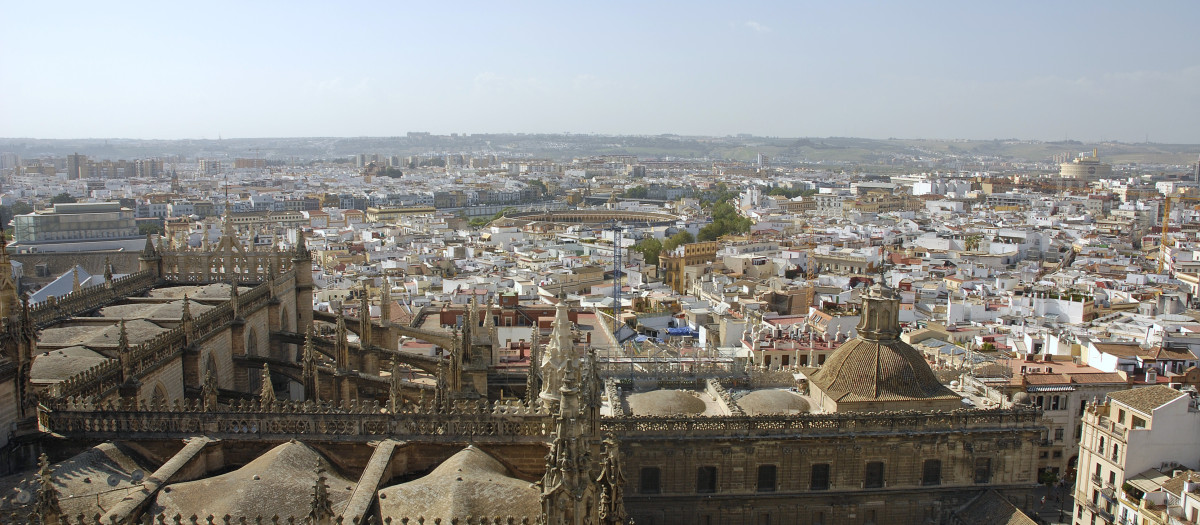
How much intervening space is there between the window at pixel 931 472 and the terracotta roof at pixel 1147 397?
22.9 feet

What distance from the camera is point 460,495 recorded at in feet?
39.8

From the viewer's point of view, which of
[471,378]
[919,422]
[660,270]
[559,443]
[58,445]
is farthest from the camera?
[660,270]

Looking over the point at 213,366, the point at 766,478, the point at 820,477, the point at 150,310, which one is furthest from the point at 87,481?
the point at 820,477

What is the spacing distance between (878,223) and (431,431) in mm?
111362

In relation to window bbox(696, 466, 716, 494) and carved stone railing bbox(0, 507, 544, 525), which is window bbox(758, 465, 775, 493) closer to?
window bbox(696, 466, 716, 494)

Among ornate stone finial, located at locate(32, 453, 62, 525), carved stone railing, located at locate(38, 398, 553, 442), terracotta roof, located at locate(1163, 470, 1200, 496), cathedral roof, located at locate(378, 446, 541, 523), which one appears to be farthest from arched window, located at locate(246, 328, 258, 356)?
terracotta roof, located at locate(1163, 470, 1200, 496)

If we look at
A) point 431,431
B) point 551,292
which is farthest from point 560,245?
point 431,431

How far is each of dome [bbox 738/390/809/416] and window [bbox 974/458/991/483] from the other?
14.8ft

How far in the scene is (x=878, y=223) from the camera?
118875 millimetres

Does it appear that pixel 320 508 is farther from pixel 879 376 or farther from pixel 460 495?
pixel 879 376

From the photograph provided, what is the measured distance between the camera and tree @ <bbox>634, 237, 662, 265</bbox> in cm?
8600

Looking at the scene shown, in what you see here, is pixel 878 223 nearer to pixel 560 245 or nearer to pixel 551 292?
pixel 560 245

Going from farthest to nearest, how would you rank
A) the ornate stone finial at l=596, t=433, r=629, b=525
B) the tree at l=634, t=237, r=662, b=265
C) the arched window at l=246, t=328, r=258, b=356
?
the tree at l=634, t=237, r=662, b=265 < the arched window at l=246, t=328, r=258, b=356 < the ornate stone finial at l=596, t=433, r=629, b=525

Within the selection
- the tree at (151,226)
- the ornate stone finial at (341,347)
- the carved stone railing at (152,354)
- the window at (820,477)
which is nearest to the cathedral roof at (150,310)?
the carved stone railing at (152,354)
